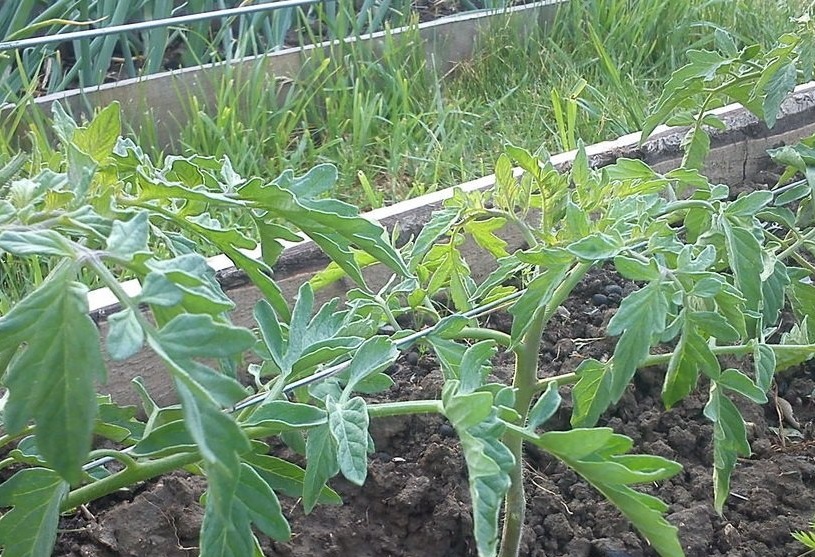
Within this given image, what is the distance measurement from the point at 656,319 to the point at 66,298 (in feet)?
1.72

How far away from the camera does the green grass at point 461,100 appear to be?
6.91 ft

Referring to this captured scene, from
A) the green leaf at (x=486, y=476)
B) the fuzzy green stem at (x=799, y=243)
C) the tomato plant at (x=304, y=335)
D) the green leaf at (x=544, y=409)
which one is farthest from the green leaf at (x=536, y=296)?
the fuzzy green stem at (x=799, y=243)

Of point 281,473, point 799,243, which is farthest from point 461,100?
point 281,473

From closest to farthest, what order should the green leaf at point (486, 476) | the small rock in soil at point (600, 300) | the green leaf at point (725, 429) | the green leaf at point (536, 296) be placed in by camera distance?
the green leaf at point (486, 476), the green leaf at point (536, 296), the green leaf at point (725, 429), the small rock in soil at point (600, 300)

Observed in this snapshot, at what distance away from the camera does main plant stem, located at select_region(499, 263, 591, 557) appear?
3.18ft

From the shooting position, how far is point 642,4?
280 centimetres

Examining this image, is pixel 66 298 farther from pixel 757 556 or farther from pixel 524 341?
pixel 757 556

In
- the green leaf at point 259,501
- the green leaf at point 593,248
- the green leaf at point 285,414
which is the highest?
the green leaf at point 593,248

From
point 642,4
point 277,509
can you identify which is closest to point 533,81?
point 642,4

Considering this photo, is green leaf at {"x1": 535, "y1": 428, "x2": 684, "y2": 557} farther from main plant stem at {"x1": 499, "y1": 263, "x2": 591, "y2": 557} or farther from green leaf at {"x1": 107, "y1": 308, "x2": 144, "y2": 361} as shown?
green leaf at {"x1": 107, "y1": 308, "x2": 144, "y2": 361}

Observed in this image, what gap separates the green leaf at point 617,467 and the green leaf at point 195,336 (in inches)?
12.6

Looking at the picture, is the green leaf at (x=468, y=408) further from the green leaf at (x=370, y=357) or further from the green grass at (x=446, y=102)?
the green grass at (x=446, y=102)

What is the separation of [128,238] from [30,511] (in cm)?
29

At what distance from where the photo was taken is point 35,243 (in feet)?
1.94
